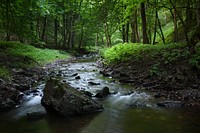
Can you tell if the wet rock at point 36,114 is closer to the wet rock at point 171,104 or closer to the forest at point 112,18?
the wet rock at point 171,104

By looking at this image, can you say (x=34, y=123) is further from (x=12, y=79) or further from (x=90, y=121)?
(x=12, y=79)

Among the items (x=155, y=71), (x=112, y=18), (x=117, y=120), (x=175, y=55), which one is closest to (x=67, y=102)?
(x=117, y=120)

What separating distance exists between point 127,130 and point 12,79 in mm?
6833

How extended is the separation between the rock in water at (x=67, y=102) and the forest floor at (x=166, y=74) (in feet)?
9.27

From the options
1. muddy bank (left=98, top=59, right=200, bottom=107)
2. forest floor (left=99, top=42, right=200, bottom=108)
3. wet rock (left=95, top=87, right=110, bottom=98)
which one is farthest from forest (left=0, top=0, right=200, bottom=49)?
wet rock (left=95, top=87, right=110, bottom=98)

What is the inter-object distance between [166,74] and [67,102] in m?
5.11

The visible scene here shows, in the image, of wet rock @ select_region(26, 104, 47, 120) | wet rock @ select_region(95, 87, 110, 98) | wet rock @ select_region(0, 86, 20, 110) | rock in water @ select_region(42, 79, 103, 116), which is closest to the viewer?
wet rock @ select_region(26, 104, 47, 120)

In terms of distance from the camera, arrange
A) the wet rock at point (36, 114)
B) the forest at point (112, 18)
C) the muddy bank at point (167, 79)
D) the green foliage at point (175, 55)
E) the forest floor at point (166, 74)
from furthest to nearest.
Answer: the forest at point (112, 18)
the green foliage at point (175, 55)
the forest floor at point (166, 74)
the muddy bank at point (167, 79)
the wet rock at point (36, 114)

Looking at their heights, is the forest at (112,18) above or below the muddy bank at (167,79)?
above

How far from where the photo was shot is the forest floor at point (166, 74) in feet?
30.1

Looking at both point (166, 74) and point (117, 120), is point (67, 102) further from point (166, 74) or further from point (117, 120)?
point (166, 74)

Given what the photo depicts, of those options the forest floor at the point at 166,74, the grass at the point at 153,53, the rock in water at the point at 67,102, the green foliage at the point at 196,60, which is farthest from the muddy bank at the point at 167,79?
the rock in water at the point at 67,102

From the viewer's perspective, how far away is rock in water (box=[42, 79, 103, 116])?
25.5ft

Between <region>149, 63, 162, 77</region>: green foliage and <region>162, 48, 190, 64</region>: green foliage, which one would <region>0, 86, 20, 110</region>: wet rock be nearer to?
<region>149, 63, 162, 77</region>: green foliage
